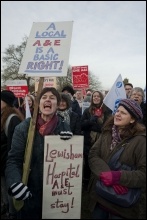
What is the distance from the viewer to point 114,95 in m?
4.89

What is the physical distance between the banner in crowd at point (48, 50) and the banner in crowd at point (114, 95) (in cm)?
187

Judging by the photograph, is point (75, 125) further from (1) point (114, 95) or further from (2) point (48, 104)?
(2) point (48, 104)

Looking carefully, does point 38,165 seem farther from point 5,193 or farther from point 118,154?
point 5,193

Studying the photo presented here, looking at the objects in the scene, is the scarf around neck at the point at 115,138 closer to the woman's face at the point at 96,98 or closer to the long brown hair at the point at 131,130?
the long brown hair at the point at 131,130

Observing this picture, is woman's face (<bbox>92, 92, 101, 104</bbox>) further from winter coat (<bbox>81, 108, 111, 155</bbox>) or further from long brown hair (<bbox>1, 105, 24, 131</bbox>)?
long brown hair (<bbox>1, 105, 24, 131</bbox>)

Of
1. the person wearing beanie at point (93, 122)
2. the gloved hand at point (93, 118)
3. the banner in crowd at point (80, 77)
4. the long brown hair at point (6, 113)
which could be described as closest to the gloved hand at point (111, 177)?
the long brown hair at point (6, 113)

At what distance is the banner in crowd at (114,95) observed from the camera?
15.5ft

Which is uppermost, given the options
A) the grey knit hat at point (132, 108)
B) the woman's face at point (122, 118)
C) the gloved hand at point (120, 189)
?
the grey knit hat at point (132, 108)

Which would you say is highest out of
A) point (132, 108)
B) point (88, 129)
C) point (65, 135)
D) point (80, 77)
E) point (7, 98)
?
point (80, 77)

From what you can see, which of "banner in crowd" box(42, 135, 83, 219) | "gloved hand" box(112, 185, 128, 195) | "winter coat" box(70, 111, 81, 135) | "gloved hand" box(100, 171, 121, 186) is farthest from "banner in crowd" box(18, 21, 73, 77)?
"winter coat" box(70, 111, 81, 135)

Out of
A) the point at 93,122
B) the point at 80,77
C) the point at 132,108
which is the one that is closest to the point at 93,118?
the point at 93,122

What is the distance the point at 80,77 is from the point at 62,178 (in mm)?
6833

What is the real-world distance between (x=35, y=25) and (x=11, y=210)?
2246mm

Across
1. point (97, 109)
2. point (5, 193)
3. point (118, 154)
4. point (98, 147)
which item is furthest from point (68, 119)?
point (118, 154)
